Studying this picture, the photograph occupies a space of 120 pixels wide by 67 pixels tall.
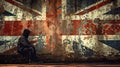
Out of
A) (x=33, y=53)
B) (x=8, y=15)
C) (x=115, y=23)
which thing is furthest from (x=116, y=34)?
(x=8, y=15)

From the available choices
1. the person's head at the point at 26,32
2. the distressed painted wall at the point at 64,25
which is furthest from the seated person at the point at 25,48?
the distressed painted wall at the point at 64,25

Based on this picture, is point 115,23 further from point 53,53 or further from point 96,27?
point 53,53

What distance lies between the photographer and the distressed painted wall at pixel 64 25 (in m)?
9.09

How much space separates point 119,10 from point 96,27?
0.89 metres

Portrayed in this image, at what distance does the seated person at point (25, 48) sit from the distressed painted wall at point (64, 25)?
0.20 m

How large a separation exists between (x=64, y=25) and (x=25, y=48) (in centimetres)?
142

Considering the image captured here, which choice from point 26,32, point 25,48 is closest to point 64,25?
point 26,32

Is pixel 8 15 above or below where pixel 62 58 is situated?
above

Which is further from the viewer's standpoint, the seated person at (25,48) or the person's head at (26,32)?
the person's head at (26,32)

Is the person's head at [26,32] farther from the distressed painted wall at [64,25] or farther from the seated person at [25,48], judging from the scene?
the distressed painted wall at [64,25]

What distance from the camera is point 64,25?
928cm

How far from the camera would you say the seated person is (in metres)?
9.05

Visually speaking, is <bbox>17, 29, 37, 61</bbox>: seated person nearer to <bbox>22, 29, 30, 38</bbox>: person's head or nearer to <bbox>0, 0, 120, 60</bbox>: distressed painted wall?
<bbox>22, 29, 30, 38</bbox>: person's head

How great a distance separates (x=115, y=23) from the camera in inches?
358
